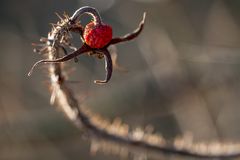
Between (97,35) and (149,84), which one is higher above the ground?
(97,35)

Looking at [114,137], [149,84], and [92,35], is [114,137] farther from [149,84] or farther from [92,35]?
[149,84]

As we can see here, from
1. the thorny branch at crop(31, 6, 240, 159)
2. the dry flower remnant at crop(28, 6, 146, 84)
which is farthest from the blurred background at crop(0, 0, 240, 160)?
the dry flower remnant at crop(28, 6, 146, 84)

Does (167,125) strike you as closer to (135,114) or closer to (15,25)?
(135,114)

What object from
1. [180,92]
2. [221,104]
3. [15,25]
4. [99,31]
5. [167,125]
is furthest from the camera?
[15,25]

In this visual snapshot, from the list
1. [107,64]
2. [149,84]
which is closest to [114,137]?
[107,64]

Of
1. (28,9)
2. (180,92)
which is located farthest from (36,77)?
(180,92)

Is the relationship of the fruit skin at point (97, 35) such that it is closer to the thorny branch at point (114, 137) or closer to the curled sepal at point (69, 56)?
the curled sepal at point (69, 56)
